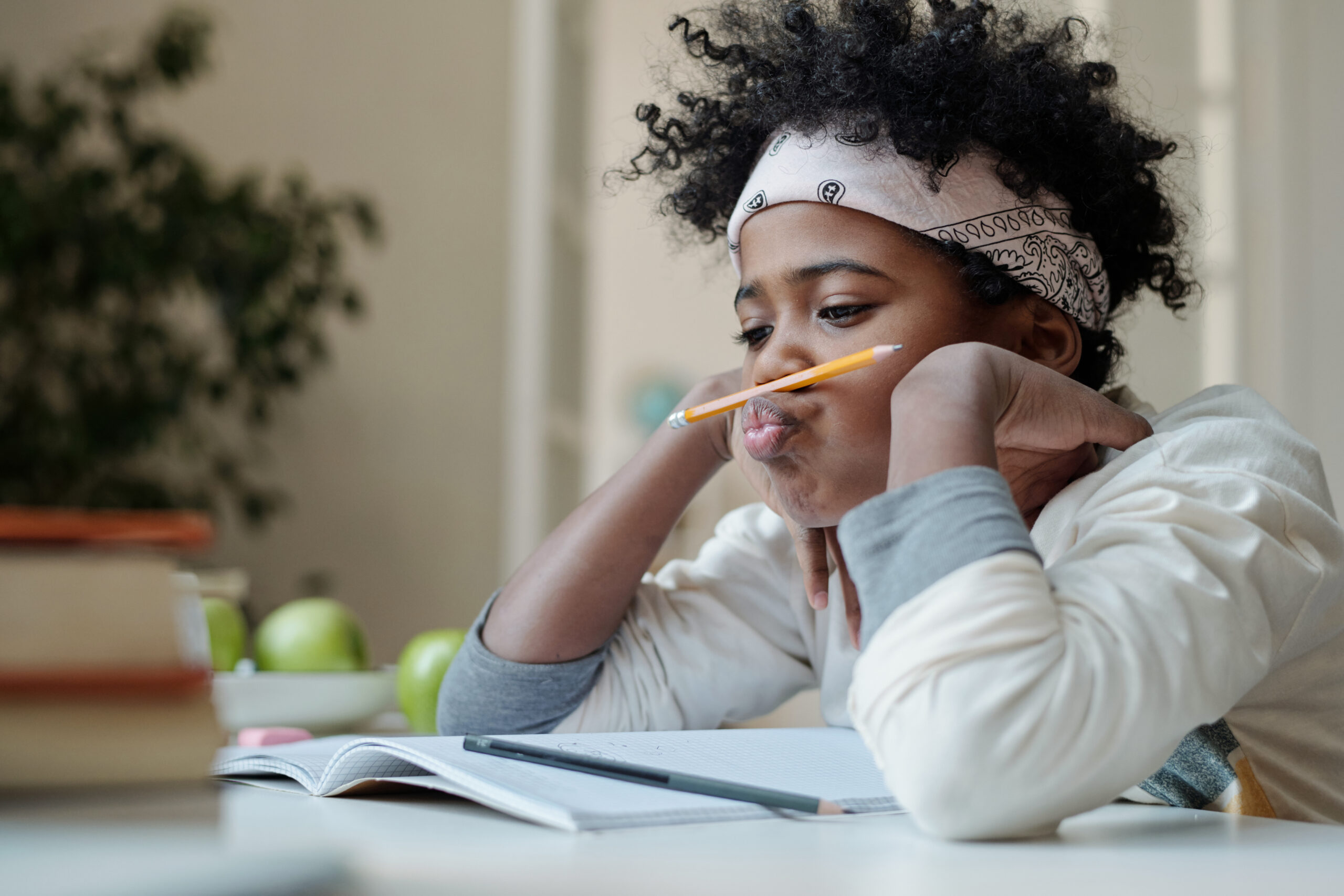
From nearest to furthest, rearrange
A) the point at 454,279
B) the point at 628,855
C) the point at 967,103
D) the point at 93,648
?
the point at 93,648 → the point at 628,855 → the point at 967,103 → the point at 454,279

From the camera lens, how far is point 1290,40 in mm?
1782

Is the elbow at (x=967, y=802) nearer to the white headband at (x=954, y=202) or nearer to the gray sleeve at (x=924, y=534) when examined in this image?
the gray sleeve at (x=924, y=534)

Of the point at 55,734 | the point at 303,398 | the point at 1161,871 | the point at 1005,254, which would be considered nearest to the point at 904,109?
the point at 1005,254

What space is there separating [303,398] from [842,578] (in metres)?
2.64

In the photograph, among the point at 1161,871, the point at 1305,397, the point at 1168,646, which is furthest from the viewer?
the point at 1305,397

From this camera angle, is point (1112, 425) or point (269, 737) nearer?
point (1112, 425)

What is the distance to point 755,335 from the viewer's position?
996 mm

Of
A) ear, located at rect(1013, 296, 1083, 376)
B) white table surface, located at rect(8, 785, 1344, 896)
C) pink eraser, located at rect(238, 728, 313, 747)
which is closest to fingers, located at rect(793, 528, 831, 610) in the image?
ear, located at rect(1013, 296, 1083, 376)

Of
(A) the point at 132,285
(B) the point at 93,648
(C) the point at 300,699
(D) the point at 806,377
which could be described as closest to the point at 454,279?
(A) the point at 132,285

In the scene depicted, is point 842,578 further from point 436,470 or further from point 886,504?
point 436,470

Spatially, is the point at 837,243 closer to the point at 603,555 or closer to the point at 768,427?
the point at 768,427

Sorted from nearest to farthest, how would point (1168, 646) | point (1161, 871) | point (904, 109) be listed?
point (1161, 871), point (1168, 646), point (904, 109)

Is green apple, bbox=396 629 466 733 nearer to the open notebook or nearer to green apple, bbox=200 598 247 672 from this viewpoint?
green apple, bbox=200 598 247 672

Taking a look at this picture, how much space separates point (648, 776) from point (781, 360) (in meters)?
0.37
